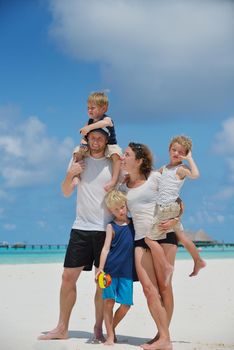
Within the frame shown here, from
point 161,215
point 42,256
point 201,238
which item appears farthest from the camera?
point 201,238

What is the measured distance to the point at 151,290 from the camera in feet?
Answer: 16.8

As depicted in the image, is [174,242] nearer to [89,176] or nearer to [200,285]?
[89,176]

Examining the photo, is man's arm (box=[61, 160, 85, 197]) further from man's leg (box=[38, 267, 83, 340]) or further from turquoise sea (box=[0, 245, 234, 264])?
turquoise sea (box=[0, 245, 234, 264])

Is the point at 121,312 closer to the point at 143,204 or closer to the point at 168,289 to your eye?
the point at 168,289

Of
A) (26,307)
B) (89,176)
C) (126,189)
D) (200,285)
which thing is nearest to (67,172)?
(89,176)

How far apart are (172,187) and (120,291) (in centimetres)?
101

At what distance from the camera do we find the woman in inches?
201

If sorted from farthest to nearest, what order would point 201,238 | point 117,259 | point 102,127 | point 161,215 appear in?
point 201,238 → point 102,127 → point 117,259 → point 161,215

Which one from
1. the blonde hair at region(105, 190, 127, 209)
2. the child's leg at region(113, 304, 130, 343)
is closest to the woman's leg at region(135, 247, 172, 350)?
the child's leg at region(113, 304, 130, 343)

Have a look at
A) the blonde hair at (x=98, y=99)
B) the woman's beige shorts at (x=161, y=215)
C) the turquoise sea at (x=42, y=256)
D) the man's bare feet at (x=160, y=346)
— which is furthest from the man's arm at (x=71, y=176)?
the turquoise sea at (x=42, y=256)

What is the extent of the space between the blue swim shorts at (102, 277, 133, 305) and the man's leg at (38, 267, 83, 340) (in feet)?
1.47

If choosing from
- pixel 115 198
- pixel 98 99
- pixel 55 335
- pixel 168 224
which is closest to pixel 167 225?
pixel 168 224

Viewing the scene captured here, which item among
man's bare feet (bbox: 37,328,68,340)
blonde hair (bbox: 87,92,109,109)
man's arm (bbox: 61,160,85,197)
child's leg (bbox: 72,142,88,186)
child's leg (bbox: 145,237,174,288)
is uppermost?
blonde hair (bbox: 87,92,109,109)

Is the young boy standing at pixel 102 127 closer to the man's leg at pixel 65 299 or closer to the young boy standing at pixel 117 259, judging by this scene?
the young boy standing at pixel 117 259
